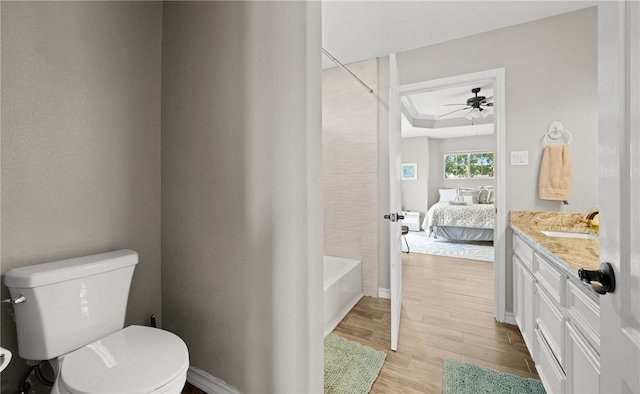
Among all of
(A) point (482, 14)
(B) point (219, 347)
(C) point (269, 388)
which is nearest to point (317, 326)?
(C) point (269, 388)

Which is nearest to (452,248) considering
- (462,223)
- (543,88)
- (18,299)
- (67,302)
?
(462,223)

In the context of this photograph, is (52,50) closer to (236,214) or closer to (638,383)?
(236,214)

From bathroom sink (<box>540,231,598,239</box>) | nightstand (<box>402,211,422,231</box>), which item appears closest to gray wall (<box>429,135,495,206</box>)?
nightstand (<box>402,211,422,231</box>)

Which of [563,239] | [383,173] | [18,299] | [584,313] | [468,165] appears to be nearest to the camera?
[584,313]

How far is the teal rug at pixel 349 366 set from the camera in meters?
1.53

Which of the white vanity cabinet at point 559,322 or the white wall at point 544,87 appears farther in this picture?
the white wall at point 544,87

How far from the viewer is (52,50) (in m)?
1.24

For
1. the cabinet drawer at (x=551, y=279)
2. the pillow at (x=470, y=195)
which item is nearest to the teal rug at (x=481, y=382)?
the cabinet drawer at (x=551, y=279)

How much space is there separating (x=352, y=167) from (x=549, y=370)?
214 cm

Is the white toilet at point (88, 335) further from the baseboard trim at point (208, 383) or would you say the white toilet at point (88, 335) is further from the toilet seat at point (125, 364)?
the baseboard trim at point (208, 383)

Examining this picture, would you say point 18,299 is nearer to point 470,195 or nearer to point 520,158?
point 520,158

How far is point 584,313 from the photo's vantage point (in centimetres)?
96

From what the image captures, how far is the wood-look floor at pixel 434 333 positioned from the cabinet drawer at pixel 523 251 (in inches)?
24.9

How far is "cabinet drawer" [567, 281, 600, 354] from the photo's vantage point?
0.88m
